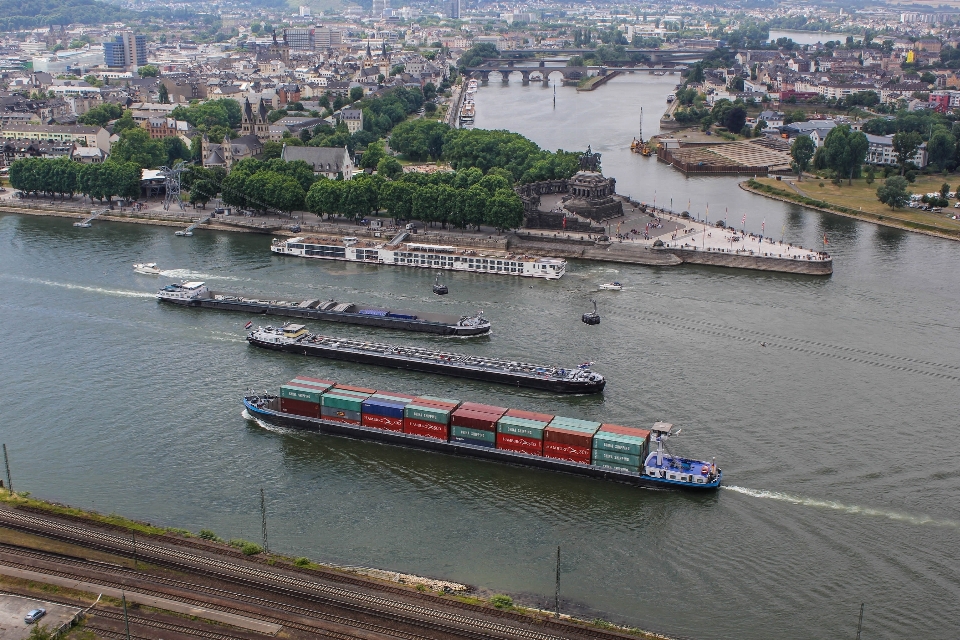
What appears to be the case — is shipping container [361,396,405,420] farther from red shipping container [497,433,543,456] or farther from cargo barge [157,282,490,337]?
cargo barge [157,282,490,337]

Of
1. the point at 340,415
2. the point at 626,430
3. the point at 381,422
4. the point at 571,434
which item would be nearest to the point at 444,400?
the point at 381,422

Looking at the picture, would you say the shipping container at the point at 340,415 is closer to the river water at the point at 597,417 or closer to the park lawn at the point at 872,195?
the river water at the point at 597,417

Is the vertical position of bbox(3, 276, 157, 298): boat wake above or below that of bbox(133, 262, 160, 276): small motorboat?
below

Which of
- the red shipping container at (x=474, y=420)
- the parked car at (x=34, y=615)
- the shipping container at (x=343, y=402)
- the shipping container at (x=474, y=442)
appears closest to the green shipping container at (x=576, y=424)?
the red shipping container at (x=474, y=420)

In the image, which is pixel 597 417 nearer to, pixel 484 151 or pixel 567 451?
pixel 567 451

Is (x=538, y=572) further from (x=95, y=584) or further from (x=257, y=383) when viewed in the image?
(x=257, y=383)

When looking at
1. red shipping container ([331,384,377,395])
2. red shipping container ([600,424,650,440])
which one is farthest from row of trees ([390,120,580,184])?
red shipping container ([600,424,650,440])
